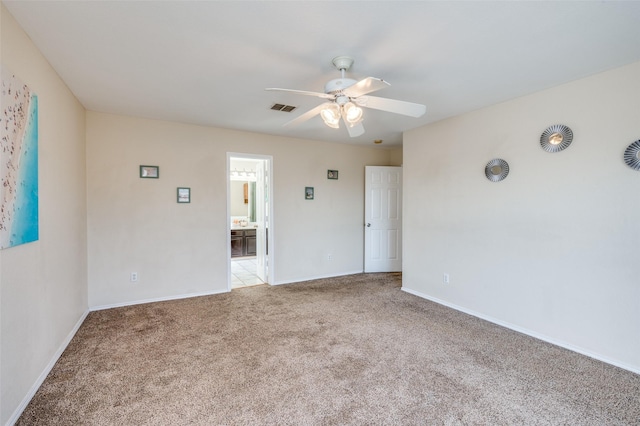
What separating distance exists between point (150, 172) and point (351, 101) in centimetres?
300

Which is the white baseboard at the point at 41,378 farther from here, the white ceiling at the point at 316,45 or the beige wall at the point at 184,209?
the white ceiling at the point at 316,45

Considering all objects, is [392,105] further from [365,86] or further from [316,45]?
[316,45]

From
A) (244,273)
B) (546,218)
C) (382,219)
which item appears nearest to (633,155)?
(546,218)

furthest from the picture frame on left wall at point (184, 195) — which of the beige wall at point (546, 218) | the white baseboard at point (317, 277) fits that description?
the beige wall at point (546, 218)

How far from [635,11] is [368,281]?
13.7 feet

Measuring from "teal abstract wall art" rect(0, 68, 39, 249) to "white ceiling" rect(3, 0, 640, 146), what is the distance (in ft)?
1.58

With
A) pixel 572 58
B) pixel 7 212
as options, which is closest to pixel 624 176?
pixel 572 58

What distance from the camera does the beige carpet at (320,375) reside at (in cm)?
189

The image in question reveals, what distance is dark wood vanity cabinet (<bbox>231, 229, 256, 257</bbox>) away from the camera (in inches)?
284

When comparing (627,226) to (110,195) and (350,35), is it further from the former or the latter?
(110,195)

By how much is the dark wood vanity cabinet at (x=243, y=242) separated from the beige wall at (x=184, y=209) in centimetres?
265

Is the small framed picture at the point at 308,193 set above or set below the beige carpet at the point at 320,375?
above

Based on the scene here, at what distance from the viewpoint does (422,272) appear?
14.2 ft

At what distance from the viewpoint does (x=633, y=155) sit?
2.38m
